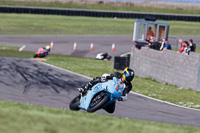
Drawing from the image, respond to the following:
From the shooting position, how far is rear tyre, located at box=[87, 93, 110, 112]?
31.1ft

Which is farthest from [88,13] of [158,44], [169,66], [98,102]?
[98,102]

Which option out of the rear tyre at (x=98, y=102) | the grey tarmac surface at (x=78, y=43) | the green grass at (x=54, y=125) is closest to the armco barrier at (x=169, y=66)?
the rear tyre at (x=98, y=102)

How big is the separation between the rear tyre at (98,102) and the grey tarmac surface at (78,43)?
21.3m

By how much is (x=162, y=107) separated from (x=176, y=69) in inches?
215

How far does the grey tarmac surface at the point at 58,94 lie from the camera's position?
11996 mm

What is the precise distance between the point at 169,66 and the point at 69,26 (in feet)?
95.0

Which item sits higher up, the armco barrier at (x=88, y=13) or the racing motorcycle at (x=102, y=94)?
the racing motorcycle at (x=102, y=94)

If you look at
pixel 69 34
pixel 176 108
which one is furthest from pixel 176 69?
pixel 69 34

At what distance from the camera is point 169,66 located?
760 inches

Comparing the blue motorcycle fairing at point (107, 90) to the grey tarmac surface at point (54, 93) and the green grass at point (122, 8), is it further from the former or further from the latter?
the green grass at point (122, 8)

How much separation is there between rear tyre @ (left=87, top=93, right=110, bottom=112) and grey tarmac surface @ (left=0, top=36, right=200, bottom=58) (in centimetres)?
2128

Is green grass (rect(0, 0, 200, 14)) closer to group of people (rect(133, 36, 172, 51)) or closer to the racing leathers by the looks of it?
group of people (rect(133, 36, 172, 51))

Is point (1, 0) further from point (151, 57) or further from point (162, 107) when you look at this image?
point (162, 107)

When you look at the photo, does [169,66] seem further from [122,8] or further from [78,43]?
[122,8]
